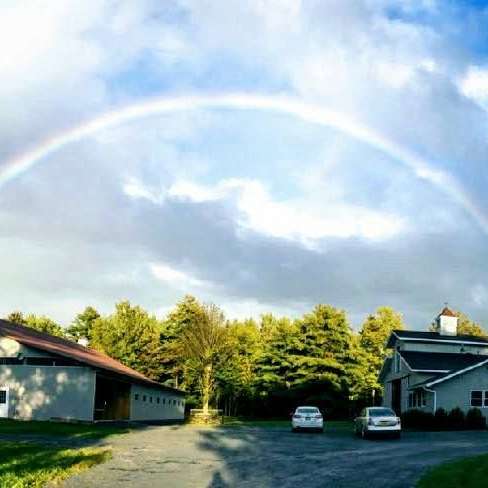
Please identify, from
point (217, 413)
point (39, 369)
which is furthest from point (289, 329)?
point (39, 369)

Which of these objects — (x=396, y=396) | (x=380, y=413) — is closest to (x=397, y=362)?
(x=396, y=396)

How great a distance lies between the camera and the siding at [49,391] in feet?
139

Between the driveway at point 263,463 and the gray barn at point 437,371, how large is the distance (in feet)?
62.0

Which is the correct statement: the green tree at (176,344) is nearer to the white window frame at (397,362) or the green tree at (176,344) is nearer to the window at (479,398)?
the white window frame at (397,362)

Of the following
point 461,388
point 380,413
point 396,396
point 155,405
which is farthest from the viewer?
point 155,405

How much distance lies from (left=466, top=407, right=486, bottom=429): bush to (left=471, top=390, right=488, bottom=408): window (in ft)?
5.71

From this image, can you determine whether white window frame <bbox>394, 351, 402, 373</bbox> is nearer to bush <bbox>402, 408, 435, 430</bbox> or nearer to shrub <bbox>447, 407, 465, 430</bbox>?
bush <bbox>402, 408, 435, 430</bbox>

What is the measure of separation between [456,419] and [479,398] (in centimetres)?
319

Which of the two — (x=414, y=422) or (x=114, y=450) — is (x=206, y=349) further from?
(x=114, y=450)

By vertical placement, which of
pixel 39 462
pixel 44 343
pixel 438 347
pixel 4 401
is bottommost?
pixel 4 401

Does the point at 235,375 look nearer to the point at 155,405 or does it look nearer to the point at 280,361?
the point at 280,361

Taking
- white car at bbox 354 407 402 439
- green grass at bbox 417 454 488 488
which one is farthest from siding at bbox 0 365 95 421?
green grass at bbox 417 454 488 488

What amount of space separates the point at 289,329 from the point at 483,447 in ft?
156

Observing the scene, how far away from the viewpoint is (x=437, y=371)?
49.9 m
